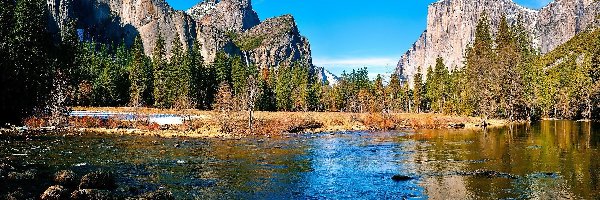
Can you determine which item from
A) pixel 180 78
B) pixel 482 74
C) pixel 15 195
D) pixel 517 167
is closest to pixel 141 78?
pixel 180 78

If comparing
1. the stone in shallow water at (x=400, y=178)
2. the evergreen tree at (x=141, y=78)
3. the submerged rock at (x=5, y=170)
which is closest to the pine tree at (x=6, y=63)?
the submerged rock at (x=5, y=170)

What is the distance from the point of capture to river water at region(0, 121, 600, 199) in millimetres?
21031

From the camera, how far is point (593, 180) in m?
23.0

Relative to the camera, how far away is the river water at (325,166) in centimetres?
2103

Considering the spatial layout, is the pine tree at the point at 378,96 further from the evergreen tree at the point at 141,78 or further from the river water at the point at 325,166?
the river water at the point at 325,166

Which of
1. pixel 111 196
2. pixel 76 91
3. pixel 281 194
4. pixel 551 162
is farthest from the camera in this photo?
pixel 76 91

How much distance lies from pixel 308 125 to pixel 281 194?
44563mm

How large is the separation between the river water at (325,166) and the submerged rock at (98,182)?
0.53 m

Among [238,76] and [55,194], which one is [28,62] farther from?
[238,76]

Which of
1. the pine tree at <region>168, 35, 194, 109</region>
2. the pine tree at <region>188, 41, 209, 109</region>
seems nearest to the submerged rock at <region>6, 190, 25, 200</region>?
the pine tree at <region>168, 35, 194, 109</region>

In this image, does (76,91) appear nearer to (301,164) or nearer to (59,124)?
(59,124)

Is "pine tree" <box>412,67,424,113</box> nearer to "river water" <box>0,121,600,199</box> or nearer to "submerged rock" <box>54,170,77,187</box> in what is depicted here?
"river water" <box>0,121,600,199</box>

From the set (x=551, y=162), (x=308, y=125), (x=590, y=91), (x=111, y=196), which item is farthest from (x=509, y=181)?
(x=590, y=91)

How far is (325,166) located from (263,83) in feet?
345
